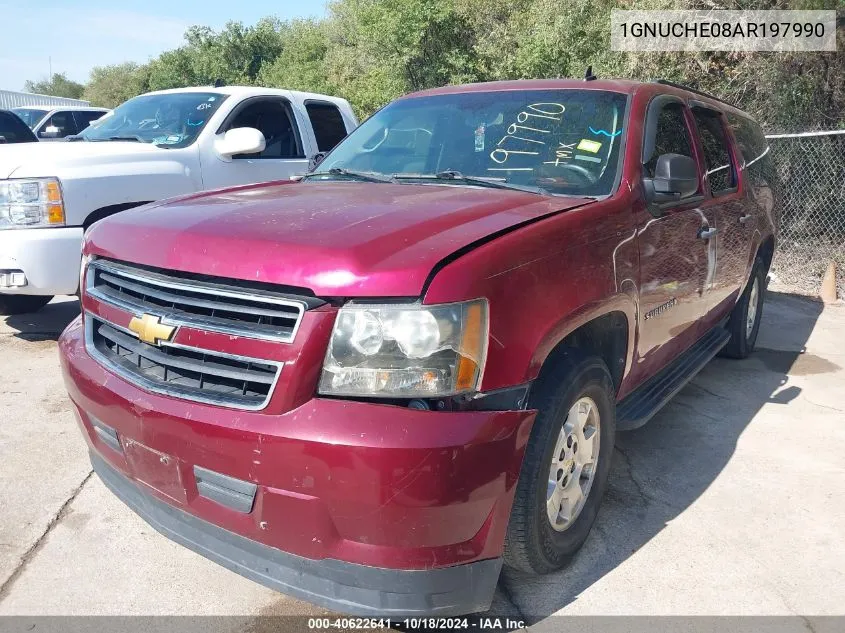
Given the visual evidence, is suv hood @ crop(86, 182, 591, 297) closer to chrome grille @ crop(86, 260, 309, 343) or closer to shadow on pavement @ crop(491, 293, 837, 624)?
chrome grille @ crop(86, 260, 309, 343)

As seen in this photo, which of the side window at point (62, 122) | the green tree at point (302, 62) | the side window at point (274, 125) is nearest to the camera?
the side window at point (274, 125)

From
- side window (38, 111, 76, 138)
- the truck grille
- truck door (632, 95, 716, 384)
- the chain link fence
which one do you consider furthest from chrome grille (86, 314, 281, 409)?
side window (38, 111, 76, 138)

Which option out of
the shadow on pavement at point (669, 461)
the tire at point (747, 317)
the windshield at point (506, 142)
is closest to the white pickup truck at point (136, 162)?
the windshield at point (506, 142)

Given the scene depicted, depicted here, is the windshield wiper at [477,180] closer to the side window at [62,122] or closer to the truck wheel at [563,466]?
the truck wheel at [563,466]

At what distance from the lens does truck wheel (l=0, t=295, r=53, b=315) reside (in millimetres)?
6105

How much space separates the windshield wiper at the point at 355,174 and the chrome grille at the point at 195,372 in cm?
140

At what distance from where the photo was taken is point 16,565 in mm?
2834

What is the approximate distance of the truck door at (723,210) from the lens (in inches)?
166

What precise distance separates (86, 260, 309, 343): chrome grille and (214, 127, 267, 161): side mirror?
337cm

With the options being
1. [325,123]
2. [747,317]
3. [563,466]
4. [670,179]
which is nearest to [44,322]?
[325,123]

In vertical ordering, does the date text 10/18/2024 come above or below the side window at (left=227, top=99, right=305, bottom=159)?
below

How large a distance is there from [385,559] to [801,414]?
3758mm

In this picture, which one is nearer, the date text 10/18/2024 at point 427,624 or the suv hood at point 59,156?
the date text 10/18/2024 at point 427,624

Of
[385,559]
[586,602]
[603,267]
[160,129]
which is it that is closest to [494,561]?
[385,559]
